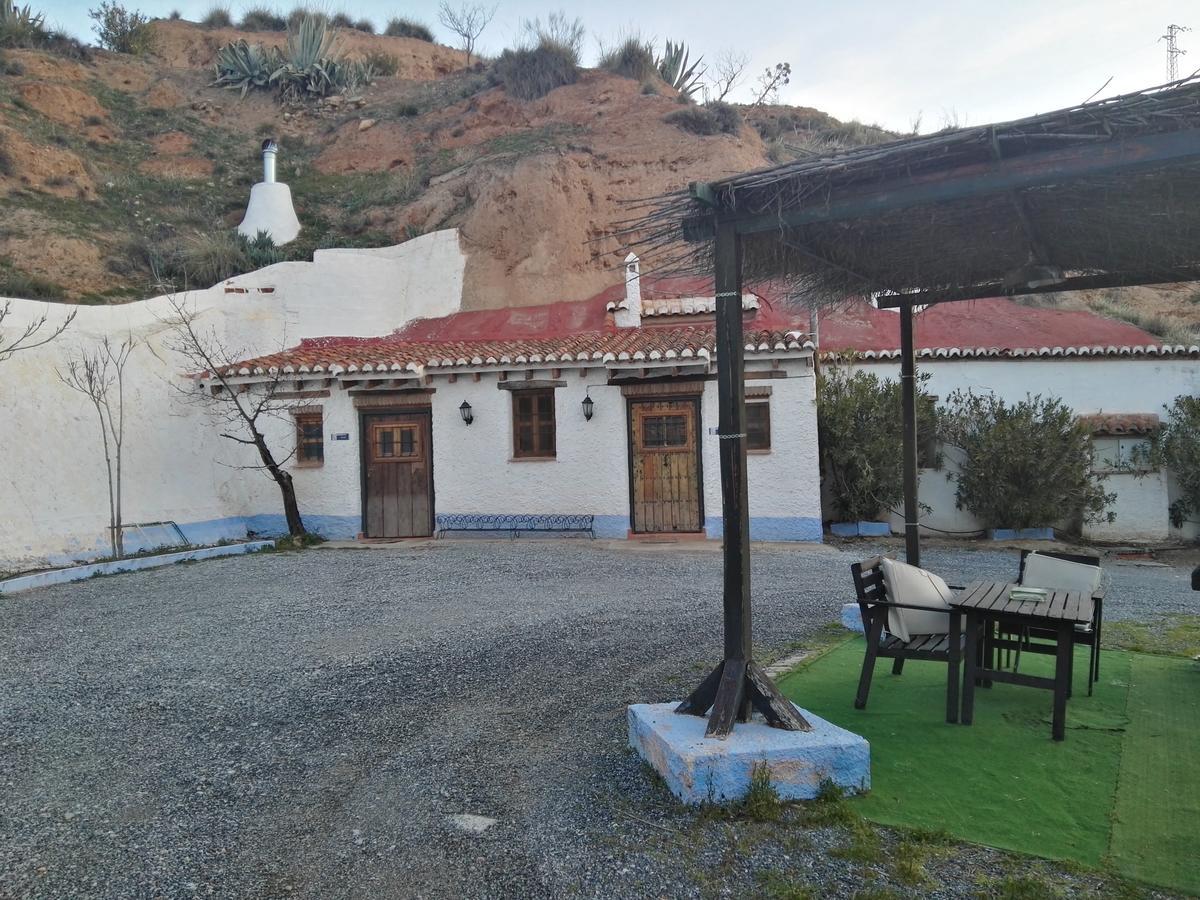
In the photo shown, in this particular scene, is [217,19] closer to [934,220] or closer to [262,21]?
[262,21]

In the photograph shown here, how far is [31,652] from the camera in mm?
6598

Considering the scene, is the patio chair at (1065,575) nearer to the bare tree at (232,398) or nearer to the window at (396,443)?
the window at (396,443)

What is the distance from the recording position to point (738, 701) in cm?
359

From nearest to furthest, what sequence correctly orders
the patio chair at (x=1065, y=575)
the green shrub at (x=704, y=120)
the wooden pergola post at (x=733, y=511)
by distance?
the wooden pergola post at (x=733, y=511)
the patio chair at (x=1065, y=575)
the green shrub at (x=704, y=120)

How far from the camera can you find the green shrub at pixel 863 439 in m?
13.0

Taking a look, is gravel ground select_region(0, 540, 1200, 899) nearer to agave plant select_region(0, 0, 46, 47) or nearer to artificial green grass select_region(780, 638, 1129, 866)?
artificial green grass select_region(780, 638, 1129, 866)

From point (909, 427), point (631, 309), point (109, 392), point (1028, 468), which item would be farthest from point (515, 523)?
point (909, 427)

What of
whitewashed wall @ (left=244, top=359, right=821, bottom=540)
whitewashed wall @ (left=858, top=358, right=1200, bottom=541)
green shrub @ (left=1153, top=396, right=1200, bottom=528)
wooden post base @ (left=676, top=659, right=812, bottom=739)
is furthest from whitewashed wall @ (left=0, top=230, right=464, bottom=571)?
green shrub @ (left=1153, top=396, right=1200, bottom=528)

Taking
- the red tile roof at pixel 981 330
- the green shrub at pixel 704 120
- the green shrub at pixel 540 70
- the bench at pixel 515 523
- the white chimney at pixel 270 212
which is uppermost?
the green shrub at pixel 540 70

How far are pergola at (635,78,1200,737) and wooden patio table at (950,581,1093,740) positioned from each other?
1.14m

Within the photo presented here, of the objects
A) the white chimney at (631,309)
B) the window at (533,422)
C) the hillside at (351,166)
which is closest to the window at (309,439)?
the window at (533,422)

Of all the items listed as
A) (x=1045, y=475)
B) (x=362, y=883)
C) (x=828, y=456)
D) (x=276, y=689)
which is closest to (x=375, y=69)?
(x=828, y=456)

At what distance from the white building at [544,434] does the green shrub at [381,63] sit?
24.6 m

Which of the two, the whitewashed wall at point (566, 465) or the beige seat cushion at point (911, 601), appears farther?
the whitewashed wall at point (566, 465)
